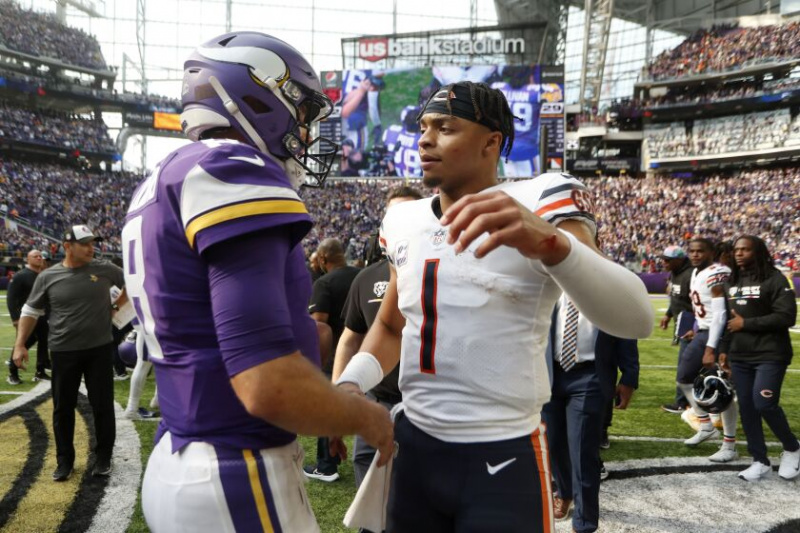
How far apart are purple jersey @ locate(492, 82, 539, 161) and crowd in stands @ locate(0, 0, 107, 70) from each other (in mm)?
36543

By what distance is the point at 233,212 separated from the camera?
3.89ft

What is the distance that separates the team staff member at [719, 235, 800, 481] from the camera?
4.75 m

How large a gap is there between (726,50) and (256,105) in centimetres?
5275

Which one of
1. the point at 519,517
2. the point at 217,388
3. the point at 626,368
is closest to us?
the point at 217,388

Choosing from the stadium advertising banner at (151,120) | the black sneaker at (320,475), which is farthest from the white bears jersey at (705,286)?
the stadium advertising banner at (151,120)

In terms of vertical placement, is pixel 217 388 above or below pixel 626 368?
above

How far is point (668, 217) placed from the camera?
3406 centimetres

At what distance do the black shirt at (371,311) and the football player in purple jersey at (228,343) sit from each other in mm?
1950

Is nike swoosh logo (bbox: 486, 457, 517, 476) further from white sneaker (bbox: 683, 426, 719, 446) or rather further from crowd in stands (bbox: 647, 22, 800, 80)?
crowd in stands (bbox: 647, 22, 800, 80)

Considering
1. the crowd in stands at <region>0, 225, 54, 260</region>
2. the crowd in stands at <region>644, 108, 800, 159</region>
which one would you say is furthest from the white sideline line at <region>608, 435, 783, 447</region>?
the crowd in stands at <region>644, 108, 800, 159</region>

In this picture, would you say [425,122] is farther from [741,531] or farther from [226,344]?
[741,531]

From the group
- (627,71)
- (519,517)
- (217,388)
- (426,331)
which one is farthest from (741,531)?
(627,71)

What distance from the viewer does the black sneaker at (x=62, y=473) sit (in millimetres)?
4533

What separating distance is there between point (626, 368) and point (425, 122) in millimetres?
3154
